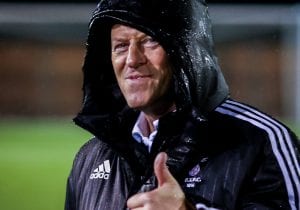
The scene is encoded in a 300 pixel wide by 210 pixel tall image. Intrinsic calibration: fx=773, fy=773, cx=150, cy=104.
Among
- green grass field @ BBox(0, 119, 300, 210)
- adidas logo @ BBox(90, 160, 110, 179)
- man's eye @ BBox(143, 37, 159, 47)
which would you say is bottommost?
green grass field @ BBox(0, 119, 300, 210)

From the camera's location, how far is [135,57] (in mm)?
1299

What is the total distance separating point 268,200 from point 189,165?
0.49 ft

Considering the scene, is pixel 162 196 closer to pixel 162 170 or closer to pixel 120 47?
pixel 162 170

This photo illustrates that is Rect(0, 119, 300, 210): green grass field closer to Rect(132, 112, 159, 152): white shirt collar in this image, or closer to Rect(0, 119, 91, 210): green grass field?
Rect(0, 119, 91, 210): green grass field

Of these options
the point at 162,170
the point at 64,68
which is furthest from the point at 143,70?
the point at 64,68

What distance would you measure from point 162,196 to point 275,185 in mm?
196

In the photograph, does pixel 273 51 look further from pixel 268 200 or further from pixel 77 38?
pixel 268 200

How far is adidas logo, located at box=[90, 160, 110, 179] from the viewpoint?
4.45 feet

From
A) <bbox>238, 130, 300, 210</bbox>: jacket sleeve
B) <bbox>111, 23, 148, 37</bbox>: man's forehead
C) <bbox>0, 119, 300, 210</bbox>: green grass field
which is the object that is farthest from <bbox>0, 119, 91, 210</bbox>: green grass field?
<bbox>238, 130, 300, 210</bbox>: jacket sleeve

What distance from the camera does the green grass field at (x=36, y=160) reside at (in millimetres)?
4488

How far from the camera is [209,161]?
1.25m

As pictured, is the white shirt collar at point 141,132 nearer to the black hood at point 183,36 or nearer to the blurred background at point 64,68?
the black hood at point 183,36

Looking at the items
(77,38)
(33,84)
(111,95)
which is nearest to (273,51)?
(77,38)

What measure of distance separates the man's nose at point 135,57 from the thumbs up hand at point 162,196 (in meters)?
0.24
